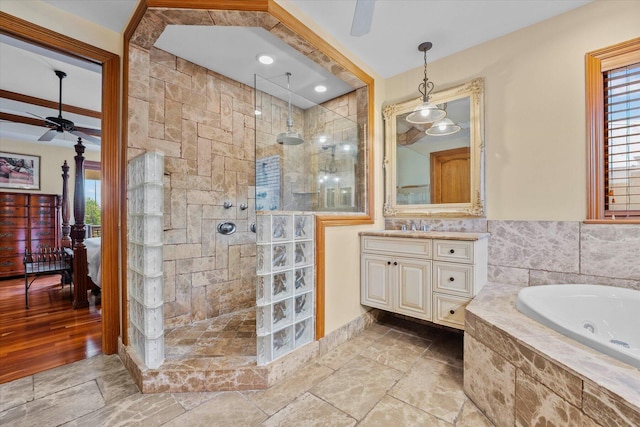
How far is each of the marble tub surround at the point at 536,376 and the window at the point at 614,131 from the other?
1001 mm

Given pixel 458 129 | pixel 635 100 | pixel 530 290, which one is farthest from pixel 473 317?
pixel 635 100

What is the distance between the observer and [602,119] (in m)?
1.89

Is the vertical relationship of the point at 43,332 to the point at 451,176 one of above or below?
below

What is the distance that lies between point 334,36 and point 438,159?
143cm

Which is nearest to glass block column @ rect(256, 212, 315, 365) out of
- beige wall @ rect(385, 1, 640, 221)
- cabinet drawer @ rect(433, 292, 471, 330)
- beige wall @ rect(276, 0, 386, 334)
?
beige wall @ rect(276, 0, 386, 334)

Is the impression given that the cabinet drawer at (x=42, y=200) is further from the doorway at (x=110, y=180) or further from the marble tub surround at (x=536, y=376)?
the marble tub surround at (x=536, y=376)

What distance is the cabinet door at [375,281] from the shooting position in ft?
7.96

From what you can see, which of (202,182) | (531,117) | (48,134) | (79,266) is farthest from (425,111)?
(48,134)

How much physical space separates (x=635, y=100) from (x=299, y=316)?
272 centimetres

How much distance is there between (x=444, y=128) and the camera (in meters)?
2.50

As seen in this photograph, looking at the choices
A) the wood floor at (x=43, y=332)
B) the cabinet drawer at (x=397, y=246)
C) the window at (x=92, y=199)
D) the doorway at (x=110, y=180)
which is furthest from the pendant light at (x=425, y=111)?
the window at (x=92, y=199)

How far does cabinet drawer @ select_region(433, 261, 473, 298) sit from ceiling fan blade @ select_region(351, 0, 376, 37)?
1693mm

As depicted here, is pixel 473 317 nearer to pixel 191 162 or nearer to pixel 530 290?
pixel 530 290

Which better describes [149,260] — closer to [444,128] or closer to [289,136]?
[289,136]
